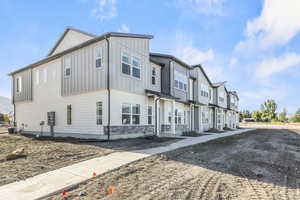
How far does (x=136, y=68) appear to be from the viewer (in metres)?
13.0

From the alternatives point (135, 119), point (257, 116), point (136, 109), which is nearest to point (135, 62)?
point (136, 109)

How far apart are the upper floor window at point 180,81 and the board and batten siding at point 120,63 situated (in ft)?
12.2

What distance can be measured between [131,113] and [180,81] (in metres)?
7.62

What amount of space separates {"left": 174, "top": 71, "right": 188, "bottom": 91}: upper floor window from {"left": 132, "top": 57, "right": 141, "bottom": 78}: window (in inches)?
192

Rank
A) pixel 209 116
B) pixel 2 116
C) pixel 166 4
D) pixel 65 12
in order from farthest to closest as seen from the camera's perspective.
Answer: pixel 2 116 < pixel 209 116 < pixel 65 12 < pixel 166 4

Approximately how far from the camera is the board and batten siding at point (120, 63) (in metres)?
11.2

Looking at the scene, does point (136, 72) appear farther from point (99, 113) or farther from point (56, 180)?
point (56, 180)

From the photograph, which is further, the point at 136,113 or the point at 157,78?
the point at 157,78

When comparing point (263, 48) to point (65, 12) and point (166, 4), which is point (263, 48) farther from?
→ point (65, 12)

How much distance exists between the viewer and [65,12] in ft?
45.4

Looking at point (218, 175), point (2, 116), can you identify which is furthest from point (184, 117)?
point (2, 116)

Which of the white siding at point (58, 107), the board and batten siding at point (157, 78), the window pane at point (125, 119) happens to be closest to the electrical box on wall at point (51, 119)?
the white siding at point (58, 107)

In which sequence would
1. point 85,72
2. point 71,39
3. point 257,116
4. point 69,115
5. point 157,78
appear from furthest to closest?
point 257,116 → point 71,39 → point 157,78 → point 69,115 → point 85,72

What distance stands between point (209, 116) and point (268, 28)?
13094 mm
